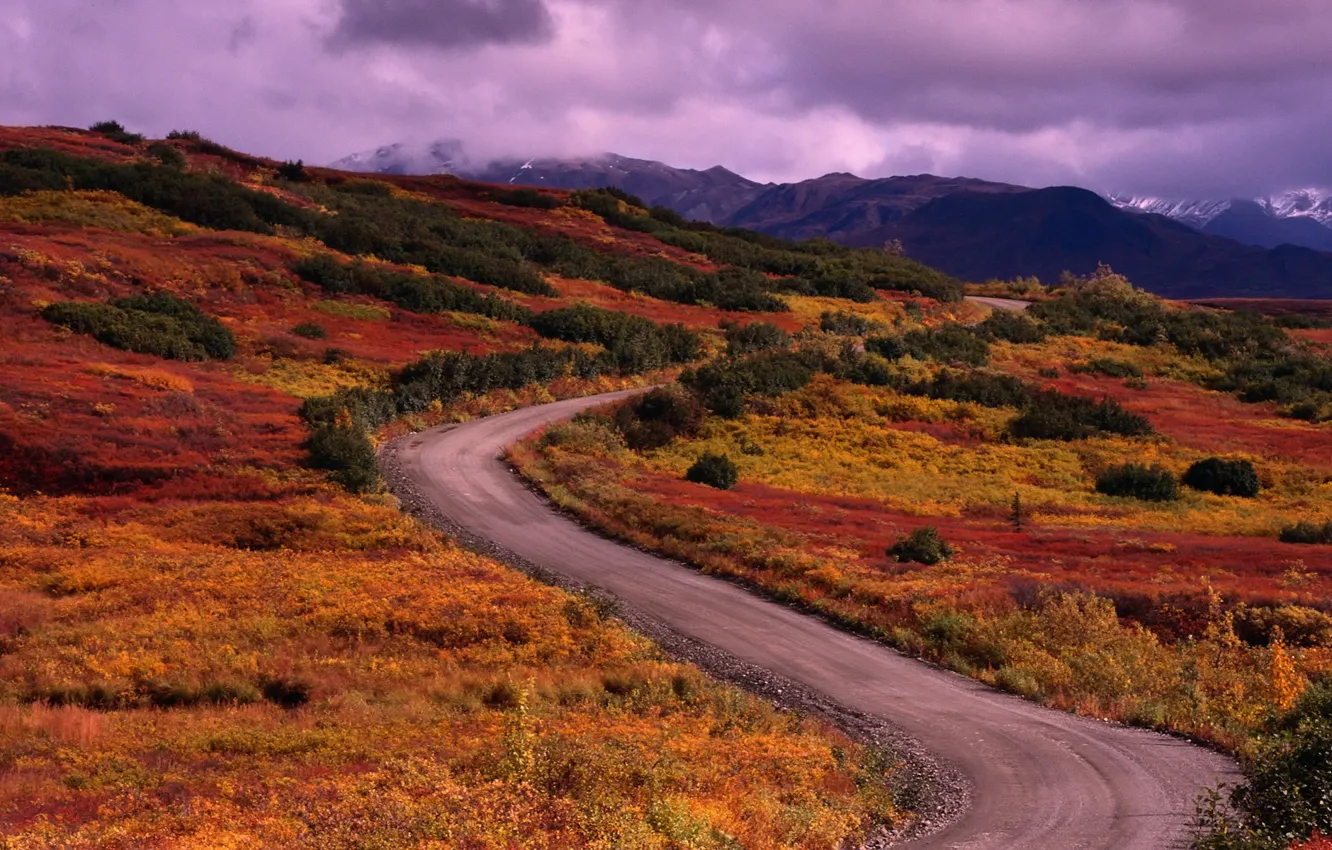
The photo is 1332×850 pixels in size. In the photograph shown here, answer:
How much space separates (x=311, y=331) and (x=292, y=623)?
32.0 metres

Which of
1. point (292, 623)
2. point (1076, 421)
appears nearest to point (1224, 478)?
point (1076, 421)

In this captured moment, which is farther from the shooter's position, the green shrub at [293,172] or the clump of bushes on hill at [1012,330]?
the green shrub at [293,172]

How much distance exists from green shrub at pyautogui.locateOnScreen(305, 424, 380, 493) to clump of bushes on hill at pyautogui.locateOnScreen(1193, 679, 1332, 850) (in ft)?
67.9

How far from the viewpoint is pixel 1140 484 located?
109ft

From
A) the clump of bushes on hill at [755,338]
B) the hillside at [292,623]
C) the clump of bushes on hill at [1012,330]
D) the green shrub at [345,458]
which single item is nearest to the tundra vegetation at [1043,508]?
the clump of bushes on hill at [1012,330]

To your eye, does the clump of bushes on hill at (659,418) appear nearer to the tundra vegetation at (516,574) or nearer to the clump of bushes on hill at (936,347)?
the tundra vegetation at (516,574)

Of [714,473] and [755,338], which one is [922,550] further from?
[755,338]

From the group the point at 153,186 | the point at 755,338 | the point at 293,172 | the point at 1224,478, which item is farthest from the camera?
the point at 293,172

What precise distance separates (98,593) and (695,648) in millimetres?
10326

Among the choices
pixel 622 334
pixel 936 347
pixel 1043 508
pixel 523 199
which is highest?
pixel 523 199

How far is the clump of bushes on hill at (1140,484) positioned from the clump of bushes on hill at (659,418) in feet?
51.7

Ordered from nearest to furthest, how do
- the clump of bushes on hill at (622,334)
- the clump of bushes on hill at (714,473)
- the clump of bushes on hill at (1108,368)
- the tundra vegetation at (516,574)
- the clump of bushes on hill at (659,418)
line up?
the tundra vegetation at (516,574), the clump of bushes on hill at (714,473), the clump of bushes on hill at (659,418), the clump of bushes on hill at (622,334), the clump of bushes on hill at (1108,368)

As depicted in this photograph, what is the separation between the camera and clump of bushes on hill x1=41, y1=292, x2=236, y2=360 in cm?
3612

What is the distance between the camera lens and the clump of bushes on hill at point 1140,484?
32.9 metres
